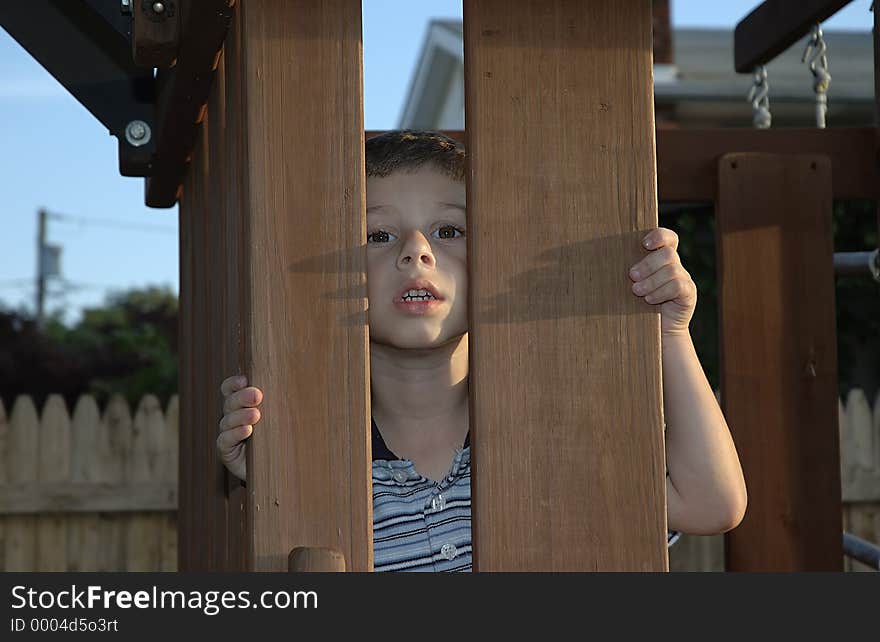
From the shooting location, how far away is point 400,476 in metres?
2.03

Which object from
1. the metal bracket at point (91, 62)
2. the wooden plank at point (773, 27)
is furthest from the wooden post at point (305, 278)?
the wooden plank at point (773, 27)

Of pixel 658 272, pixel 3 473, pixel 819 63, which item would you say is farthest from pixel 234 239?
pixel 3 473

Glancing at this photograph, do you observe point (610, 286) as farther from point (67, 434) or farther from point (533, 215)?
point (67, 434)

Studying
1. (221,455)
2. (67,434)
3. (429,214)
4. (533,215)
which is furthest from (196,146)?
(67,434)

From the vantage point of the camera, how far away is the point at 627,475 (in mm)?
1371

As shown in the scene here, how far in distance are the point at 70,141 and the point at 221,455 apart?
16.1 m

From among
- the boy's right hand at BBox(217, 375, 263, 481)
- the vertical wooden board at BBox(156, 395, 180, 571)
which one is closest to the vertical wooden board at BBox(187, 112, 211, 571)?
the boy's right hand at BBox(217, 375, 263, 481)

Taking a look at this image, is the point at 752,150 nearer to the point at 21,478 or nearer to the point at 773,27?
the point at 773,27

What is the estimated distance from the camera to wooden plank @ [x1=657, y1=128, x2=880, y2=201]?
2.84m

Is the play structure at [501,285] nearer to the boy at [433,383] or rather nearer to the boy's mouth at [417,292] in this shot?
the boy at [433,383]

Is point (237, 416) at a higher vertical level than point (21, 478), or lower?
higher

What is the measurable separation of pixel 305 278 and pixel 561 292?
1.01 feet

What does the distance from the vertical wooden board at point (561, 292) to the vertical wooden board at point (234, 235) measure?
30cm

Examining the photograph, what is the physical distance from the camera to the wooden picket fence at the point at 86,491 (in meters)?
5.76
